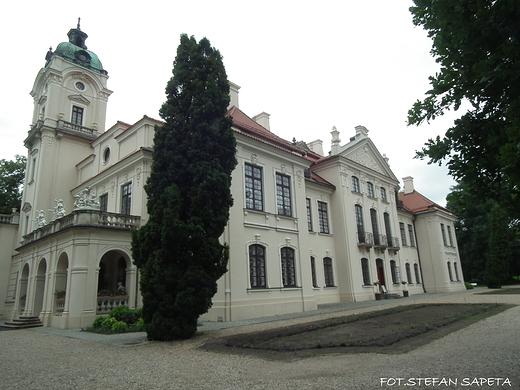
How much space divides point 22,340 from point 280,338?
848 centimetres

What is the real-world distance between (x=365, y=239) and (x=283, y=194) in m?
8.68

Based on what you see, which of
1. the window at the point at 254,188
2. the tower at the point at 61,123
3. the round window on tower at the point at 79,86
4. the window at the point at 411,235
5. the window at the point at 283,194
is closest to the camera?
the window at the point at 254,188

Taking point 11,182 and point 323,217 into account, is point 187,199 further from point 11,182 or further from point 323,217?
point 11,182

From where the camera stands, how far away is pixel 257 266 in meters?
17.8

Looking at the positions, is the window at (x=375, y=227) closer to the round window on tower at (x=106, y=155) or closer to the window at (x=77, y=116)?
the round window on tower at (x=106, y=155)

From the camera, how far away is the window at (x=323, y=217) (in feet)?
80.9

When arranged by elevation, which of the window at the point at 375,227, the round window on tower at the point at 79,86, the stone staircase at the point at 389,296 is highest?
the round window on tower at the point at 79,86

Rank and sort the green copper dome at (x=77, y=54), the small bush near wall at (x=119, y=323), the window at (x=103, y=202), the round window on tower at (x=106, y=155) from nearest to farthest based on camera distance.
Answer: the small bush near wall at (x=119, y=323), the window at (x=103, y=202), the round window on tower at (x=106, y=155), the green copper dome at (x=77, y=54)

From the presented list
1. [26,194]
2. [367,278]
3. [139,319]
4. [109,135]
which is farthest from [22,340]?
[367,278]

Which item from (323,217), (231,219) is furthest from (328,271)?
(231,219)

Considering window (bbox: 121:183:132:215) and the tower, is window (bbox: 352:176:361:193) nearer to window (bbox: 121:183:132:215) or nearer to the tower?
window (bbox: 121:183:132:215)

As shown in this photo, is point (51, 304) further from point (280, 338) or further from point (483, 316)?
point (483, 316)

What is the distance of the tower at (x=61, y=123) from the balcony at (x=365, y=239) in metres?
18.6

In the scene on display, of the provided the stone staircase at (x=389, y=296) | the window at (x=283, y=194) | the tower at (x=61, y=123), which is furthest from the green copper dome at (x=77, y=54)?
the stone staircase at (x=389, y=296)
